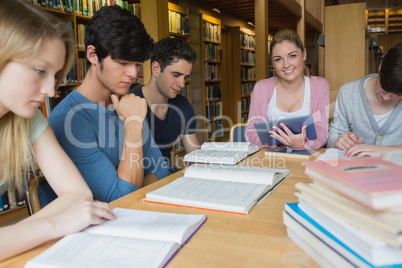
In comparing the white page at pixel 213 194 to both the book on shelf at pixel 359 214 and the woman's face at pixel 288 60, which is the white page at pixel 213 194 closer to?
the book on shelf at pixel 359 214

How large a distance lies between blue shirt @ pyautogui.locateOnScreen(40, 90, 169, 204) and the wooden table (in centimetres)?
23

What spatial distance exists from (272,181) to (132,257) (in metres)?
0.57

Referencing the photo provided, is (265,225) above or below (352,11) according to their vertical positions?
below

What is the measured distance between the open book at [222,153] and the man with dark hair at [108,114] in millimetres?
221

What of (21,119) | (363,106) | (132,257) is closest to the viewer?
(132,257)

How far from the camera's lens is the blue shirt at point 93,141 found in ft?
3.78

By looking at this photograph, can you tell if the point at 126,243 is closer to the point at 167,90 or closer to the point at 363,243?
the point at 363,243

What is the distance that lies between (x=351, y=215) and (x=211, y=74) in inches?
221

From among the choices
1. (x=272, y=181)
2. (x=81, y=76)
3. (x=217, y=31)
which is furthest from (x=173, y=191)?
(x=217, y=31)

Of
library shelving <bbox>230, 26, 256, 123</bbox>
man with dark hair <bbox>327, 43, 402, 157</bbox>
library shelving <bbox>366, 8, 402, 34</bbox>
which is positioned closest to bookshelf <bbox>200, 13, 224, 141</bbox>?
library shelving <bbox>230, 26, 256, 123</bbox>

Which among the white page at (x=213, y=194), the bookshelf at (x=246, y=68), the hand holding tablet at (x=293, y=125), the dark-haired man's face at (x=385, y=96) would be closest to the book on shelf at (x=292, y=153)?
the hand holding tablet at (x=293, y=125)

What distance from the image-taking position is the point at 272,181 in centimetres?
101

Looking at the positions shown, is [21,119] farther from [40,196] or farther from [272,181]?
[272,181]

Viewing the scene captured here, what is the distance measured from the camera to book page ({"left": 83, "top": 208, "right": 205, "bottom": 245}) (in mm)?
658
